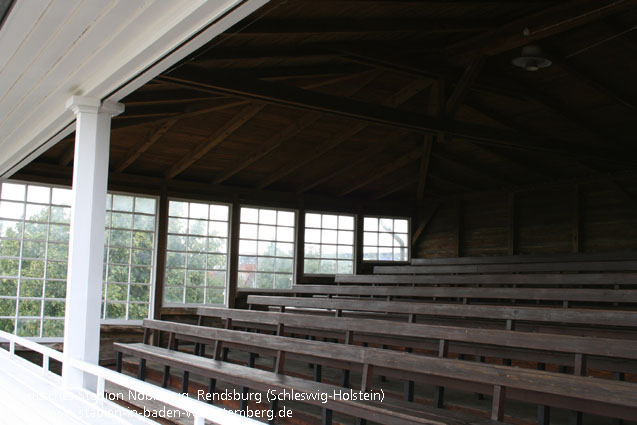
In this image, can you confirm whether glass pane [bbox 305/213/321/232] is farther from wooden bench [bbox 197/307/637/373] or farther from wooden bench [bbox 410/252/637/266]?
wooden bench [bbox 197/307/637/373]

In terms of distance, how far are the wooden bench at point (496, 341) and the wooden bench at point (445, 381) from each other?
0.84 ft

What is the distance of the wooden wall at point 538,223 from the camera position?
31.9 ft

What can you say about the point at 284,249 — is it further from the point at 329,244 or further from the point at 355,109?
the point at 355,109

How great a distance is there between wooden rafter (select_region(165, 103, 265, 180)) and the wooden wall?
5.09 meters

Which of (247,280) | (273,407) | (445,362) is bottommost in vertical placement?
(273,407)

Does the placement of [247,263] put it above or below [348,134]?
below

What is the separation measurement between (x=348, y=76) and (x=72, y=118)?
4.04m

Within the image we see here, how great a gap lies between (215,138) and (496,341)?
636 cm

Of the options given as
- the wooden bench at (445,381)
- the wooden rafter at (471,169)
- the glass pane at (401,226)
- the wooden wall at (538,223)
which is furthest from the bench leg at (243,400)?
the glass pane at (401,226)

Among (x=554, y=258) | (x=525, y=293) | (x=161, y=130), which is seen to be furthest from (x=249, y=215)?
(x=525, y=293)

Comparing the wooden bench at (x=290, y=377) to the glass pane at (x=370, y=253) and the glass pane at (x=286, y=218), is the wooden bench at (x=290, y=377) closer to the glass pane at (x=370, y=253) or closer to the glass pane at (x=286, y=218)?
the glass pane at (x=286, y=218)

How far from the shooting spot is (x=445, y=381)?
3270 millimetres

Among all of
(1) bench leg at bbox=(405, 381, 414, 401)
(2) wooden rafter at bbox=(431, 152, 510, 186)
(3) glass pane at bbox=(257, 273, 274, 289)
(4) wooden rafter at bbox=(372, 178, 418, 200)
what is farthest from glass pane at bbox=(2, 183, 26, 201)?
(1) bench leg at bbox=(405, 381, 414, 401)

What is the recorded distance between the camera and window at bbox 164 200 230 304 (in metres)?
10.1
